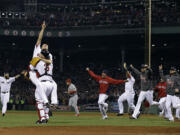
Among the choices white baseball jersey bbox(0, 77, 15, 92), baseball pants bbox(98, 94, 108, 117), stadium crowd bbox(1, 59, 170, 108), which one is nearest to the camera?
baseball pants bbox(98, 94, 108, 117)

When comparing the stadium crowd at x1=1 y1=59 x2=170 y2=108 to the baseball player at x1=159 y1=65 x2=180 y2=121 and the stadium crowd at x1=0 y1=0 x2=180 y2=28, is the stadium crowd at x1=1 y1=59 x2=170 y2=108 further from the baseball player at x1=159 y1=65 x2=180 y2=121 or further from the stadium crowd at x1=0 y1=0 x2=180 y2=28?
the baseball player at x1=159 y1=65 x2=180 y2=121

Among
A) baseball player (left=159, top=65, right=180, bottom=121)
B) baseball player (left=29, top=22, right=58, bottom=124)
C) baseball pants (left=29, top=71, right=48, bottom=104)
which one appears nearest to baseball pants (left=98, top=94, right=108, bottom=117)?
baseball player (left=159, top=65, right=180, bottom=121)

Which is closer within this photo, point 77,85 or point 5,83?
point 5,83

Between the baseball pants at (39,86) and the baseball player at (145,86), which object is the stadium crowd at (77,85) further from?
the baseball pants at (39,86)

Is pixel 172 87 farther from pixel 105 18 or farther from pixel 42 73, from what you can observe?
pixel 105 18

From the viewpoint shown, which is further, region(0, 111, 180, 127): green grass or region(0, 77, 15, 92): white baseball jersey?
region(0, 77, 15, 92): white baseball jersey

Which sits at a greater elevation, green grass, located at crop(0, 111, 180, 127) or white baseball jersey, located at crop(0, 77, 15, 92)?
white baseball jersey, located at crop(0, 77, 15, 92)

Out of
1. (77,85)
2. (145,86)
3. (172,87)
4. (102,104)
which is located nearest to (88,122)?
(102,104)

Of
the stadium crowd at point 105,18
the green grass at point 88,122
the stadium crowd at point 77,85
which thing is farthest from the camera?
the stadium crowd at point 105,18

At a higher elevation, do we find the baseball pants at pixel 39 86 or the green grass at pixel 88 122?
the baseball pants at pixel 39 86

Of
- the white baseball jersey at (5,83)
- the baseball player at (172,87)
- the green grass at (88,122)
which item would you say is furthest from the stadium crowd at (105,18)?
the baseball player at (172,87)

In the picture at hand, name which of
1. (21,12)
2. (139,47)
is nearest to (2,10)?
(21,12)

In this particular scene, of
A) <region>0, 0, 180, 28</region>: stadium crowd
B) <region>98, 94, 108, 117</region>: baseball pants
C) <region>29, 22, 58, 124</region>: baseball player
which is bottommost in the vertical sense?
<region>98, 94, 108, 117</region>: baseball pants

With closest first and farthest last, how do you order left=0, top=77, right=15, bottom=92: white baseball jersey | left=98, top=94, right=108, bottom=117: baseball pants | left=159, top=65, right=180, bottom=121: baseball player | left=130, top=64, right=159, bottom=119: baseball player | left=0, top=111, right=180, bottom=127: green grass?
left=0, top=111, right=180, bottom=127: green grass → left=159, top=65, right=180, bottom=121: baseball player → left=130, top=64, right=159, bottom=119: baseball player → left=98, top=94, right=108, bottom=117: baseball pants → left=0, top=77, right=15, bottom=92: white baseball jersey
